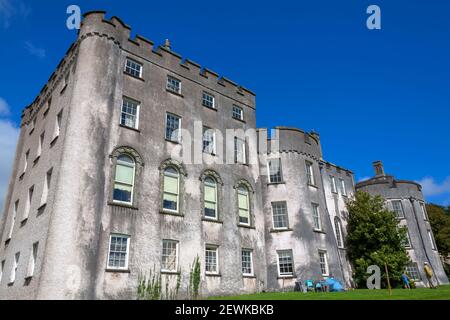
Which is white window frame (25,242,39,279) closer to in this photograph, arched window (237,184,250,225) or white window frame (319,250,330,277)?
arched window (237,184,250,225)

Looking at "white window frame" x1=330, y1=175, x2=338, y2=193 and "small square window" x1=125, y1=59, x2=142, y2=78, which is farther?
"white window frame" x1=330, y1=175, x2=338, y2=193

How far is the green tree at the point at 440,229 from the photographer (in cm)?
4775

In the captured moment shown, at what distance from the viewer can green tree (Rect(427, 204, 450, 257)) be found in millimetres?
47750

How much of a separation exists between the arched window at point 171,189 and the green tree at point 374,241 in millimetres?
18059

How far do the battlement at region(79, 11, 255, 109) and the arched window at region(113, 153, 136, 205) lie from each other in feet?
25.1

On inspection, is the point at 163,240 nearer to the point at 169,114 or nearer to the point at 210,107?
the point at 169,114

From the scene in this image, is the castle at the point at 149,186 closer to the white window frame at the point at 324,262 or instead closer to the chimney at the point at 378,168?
the white window frame at the point at 324,262

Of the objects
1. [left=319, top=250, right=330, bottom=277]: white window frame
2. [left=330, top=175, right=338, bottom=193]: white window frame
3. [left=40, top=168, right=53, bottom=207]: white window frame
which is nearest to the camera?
[left=40, top=168, right=53, bottom=207]: white window frame

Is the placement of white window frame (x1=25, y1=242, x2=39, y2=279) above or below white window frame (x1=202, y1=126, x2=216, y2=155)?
below

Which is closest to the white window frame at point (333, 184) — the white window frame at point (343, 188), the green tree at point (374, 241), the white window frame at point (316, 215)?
the white window frame at point (343, 188)

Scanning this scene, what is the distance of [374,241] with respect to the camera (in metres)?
31.1

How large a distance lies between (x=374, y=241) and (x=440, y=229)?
24.8m

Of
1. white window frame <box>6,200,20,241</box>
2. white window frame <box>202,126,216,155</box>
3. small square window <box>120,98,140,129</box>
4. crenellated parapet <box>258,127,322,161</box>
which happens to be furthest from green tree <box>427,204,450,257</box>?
white window frame <box>6,200,20,241</box>

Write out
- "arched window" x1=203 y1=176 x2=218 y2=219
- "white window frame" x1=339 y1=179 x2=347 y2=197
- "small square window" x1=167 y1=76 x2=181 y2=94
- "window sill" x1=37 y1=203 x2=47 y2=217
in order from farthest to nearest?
"white window frame" x1=339 y1=179 x2=347 y2=197 → "small square window" x1=167 y1=76 x2=181 y2=94 → "arched window" x1=203 y1=176 x2=218 y2=219 → "window sill" x1=37 y1=203 x2=47 y2=217
